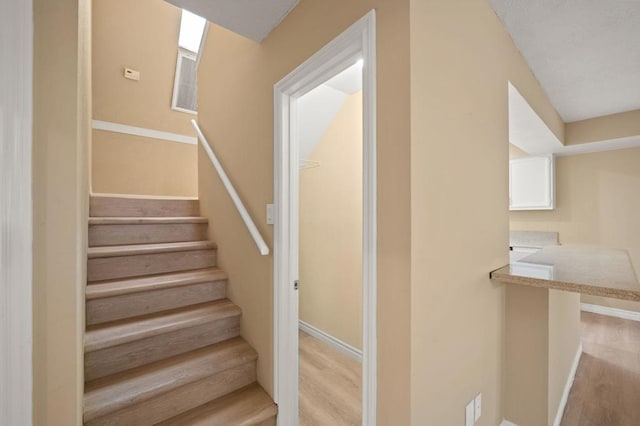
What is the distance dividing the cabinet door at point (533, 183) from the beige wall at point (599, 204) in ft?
0.77

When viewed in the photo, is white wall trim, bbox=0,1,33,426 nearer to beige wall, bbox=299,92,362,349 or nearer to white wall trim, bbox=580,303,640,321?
beige wall, bbox=299,92,362,349

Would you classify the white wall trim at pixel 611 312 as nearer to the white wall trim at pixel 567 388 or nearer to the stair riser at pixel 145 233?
the white wall trim at pixel 567 388

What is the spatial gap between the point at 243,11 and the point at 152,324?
1.87 meters

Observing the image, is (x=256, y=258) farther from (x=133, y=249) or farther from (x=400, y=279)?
(x=400, y=279)

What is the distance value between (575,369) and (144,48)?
5580 mm

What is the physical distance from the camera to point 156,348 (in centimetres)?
158

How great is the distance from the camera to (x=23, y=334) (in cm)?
75

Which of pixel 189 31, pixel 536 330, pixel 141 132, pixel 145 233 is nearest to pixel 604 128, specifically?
pixel 536 330

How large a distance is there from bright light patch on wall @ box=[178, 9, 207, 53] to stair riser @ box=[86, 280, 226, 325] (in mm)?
3041

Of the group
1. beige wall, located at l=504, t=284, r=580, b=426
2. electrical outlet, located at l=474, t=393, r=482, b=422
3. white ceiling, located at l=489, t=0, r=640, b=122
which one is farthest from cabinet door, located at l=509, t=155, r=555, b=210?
electrical outlet, located at l=474, t=393, r=482, b=422

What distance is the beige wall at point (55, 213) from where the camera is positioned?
0.79 m

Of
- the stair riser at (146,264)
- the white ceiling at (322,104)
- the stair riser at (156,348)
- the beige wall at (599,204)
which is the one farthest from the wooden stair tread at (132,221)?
the beige wall at (599,204)

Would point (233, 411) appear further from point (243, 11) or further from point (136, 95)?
point (136, 95)

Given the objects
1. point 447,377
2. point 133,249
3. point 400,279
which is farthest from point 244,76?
point 447,377
